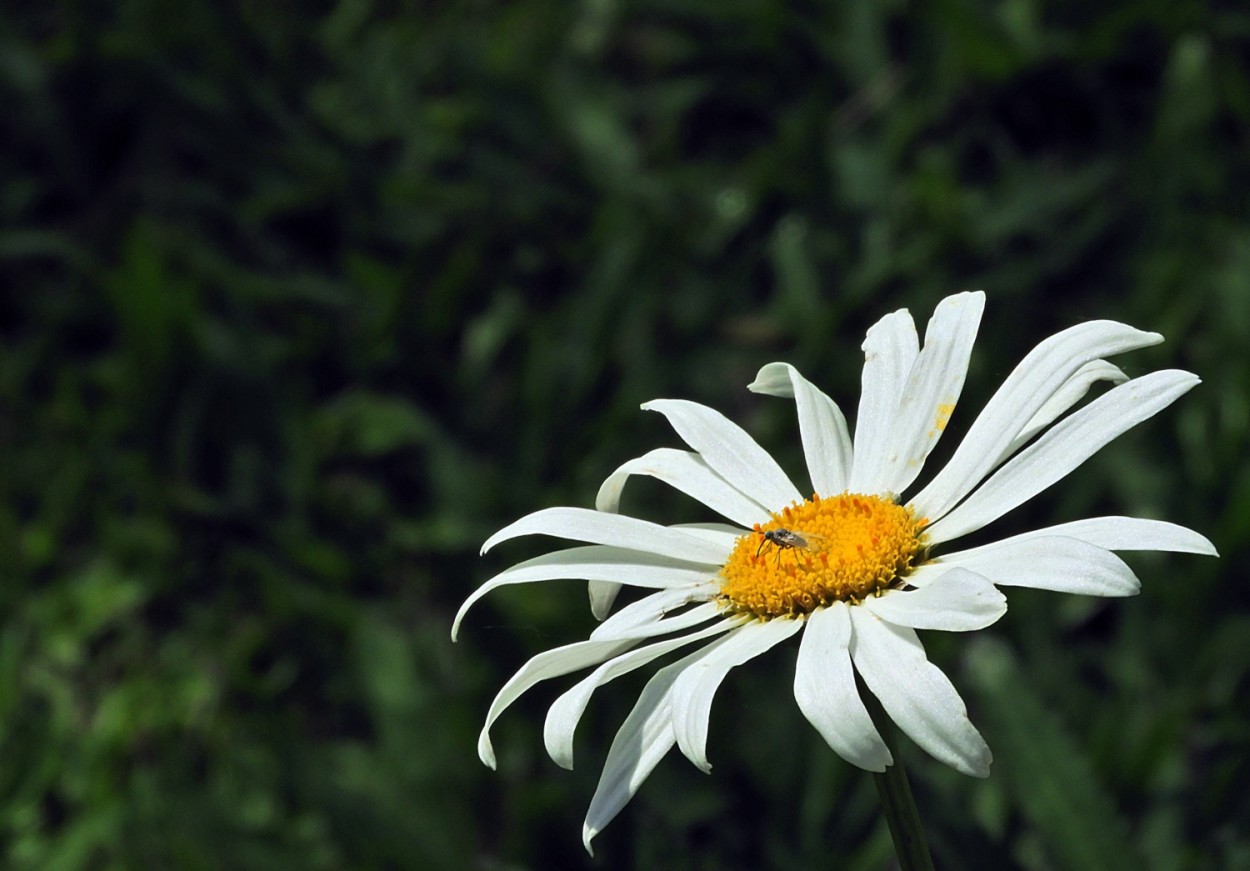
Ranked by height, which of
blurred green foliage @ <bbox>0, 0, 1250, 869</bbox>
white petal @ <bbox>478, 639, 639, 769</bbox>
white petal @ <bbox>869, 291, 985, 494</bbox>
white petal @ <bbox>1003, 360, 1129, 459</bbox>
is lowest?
white petal @ <bbox>478, 639, 639, 769</bbox>

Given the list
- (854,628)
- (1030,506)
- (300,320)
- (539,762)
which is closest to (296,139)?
(300,320)

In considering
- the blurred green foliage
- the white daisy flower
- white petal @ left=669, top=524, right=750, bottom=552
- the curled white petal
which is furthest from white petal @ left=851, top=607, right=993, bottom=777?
the blurred green foliage

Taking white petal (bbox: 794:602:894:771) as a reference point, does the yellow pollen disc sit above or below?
above

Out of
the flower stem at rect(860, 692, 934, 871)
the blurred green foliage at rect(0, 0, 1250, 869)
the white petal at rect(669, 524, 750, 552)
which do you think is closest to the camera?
the flower stem at rect(860, 692, 934, 871)

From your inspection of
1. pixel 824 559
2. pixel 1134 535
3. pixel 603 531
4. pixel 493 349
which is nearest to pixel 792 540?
pixel 824 559

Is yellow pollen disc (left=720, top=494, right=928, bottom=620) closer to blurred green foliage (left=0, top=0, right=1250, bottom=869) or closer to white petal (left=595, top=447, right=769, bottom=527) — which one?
white petal (left=595, top=447, right=769, bottom=527)

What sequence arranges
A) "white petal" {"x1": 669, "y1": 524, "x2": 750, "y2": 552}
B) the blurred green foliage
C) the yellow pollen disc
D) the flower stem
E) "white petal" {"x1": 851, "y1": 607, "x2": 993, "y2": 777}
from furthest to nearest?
the blurred green foliage
"white petal" {"x1": 669, "y1": 524, "x2": 750, "y2": 552}
the yellow pollen disc
the flower stem
"white petal" {"x1": 851, "y1": 607, "x2": 993, "y2": 777}

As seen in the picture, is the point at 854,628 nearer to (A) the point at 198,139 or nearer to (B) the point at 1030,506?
(B) the point at 1030,506

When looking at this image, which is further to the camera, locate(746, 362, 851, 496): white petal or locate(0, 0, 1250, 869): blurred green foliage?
locate(0, 0, 1250, 869): blurred green foliage
